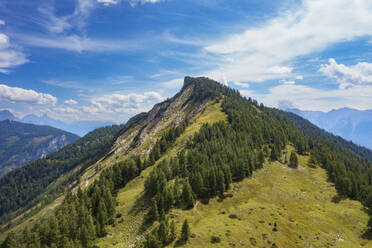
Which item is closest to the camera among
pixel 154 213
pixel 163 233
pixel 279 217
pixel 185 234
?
pixel 185 234

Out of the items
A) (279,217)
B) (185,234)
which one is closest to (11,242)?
(185,234)

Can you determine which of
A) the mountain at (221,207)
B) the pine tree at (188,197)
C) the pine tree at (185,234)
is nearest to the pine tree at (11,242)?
the mountain at (221,207)

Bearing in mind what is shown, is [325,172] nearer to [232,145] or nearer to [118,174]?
[232,145]

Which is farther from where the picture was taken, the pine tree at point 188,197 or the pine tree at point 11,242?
the pine tree at point 188,197

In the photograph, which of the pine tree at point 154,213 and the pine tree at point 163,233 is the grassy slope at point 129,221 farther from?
the pine tree at point 163,233

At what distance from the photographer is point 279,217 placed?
67.6 metres

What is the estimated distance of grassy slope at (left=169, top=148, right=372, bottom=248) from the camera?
57094 mm

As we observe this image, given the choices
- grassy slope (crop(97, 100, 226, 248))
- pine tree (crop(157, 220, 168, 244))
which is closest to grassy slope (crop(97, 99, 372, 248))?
grassy slope (crop(97, 100, 226, 248))

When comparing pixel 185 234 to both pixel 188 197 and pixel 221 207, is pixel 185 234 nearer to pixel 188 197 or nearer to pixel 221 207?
pixel 188 197

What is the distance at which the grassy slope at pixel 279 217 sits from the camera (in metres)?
57.1

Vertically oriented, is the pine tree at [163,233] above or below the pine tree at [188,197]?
below

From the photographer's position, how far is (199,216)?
6931 centimetres

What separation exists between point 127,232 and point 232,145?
7786 cm

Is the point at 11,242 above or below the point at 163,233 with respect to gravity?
below
